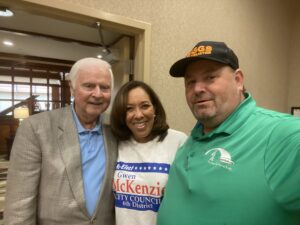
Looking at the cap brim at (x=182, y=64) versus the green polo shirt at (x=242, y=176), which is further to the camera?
the cap brim at (x=182, y=64)

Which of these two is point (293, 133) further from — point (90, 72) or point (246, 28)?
point (246, 28)

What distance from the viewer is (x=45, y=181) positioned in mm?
1032

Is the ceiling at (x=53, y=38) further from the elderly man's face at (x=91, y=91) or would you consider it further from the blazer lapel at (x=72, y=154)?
the blazer lapel at (x=72, y=154)

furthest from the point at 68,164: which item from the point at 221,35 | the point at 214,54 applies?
the point at 221,35

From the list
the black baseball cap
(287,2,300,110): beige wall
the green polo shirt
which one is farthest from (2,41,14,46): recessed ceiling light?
(287,2,300,110): beige wall

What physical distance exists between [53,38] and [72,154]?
4.51ft

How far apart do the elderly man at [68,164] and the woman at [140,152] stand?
72 millimetres

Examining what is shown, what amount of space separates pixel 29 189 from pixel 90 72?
58cm

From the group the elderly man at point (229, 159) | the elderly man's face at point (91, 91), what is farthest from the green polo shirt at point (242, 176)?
the elderly man's face at point (91, 91)

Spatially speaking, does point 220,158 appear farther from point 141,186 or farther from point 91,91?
point 91,91

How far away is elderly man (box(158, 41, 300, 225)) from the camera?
0.68 meters

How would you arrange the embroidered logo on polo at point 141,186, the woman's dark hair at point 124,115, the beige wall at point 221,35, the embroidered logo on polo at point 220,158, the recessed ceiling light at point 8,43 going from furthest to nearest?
the recessed ceiling light at point 8,43
the beige wall at point 221,35
the woman's dark hair at point 124,115
the embroidered logo on polo at point 141,186
the embroidered logo on polo at point 220,158

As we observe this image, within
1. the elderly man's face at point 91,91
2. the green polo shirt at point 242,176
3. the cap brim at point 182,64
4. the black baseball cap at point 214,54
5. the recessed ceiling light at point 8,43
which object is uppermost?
the recessed ceiling light at point 8,43

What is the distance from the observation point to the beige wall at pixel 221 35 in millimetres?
1658
